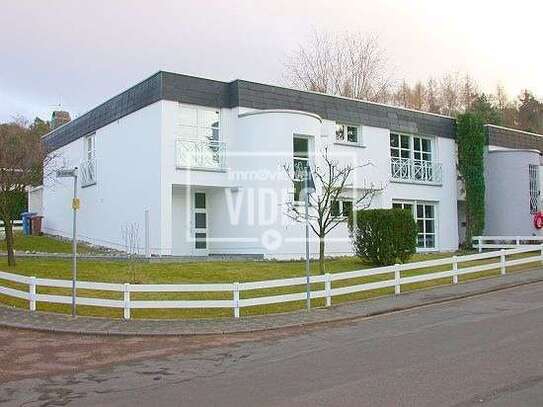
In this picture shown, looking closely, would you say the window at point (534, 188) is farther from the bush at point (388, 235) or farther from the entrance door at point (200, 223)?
the entrance door at point (200, 223)

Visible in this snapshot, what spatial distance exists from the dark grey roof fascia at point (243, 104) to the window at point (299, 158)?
1.51 m

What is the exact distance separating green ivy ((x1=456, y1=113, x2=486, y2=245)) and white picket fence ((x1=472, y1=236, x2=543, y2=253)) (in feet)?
1.95

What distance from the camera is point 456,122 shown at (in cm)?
3117

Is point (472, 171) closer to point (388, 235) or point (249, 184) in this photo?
point (249, 184)

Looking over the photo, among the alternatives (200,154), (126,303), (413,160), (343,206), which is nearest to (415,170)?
(413,160)

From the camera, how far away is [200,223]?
79.8 feet

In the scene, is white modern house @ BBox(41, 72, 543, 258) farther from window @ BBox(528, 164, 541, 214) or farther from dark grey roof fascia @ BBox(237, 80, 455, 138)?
window @ BBox(528, 164, 541, 214)

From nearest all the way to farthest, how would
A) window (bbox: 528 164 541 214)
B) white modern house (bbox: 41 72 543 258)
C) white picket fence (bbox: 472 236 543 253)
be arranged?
1. white modern house (bbox: 41 72 543 258)
2. white picket fence (bbox: 472 236 543 253)
3. window (bbox: 528 164 541 214)

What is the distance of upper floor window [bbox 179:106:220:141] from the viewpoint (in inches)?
896

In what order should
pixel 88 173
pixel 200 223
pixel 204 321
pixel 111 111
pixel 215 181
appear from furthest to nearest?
1. pixel 88 173
2. pixel 111 111
3. pixel 200 223
4. pixel 215 181
5. pixel 204 321

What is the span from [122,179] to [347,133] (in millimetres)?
9653

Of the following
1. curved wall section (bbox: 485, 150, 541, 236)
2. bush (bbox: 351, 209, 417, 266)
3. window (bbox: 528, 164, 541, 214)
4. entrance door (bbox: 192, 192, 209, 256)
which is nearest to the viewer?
bush (bbox: 351, 209, 417, 266)

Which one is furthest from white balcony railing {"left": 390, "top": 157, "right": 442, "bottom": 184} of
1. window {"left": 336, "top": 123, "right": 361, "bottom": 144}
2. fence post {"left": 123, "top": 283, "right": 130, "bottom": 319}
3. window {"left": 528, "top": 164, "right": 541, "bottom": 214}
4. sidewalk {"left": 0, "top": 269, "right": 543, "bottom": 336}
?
fence post {"left": 123, "top": 283, "right": 130, "bottom": 319}

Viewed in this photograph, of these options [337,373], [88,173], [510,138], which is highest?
[510,138]
